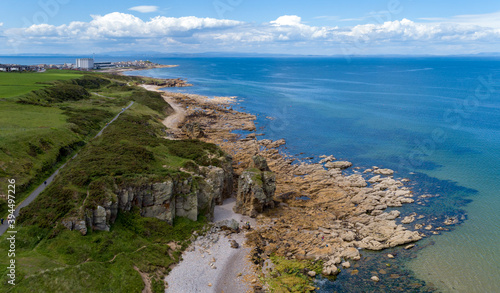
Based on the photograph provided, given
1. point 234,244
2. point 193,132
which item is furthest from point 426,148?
point 234,244

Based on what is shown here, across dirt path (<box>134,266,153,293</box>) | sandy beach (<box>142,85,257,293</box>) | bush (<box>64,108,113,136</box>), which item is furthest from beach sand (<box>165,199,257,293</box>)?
bush (<box>64,108,113,136</box>)

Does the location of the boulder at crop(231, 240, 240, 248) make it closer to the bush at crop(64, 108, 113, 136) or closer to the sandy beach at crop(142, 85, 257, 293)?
the sandy beach at crop(142, 85, 257, 293)

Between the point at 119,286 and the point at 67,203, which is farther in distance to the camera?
the point at 67,203

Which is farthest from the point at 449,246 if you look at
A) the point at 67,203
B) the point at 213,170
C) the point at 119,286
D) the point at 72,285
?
the point at 67,203

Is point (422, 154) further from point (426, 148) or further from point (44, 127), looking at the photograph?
point (44, 127)

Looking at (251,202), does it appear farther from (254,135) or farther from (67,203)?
(254,135)
